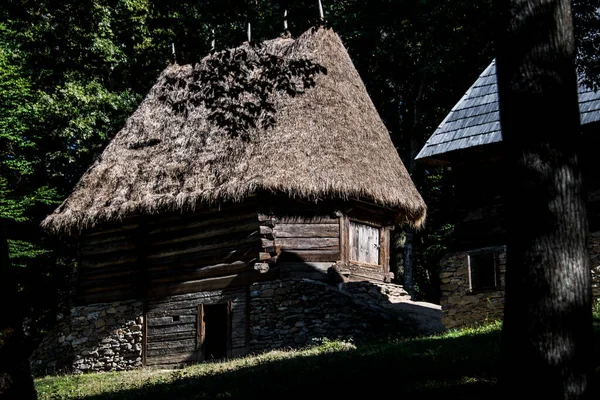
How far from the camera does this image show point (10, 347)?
6.98 metres

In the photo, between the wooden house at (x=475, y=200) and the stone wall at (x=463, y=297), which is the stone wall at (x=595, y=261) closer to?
the wooden house at (x=475, y=200)

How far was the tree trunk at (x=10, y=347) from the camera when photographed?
22.4 ft

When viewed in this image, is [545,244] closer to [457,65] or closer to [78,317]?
[78,317]

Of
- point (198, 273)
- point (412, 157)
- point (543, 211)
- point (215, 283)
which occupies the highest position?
point (412, 157)

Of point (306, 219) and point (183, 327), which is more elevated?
point (306, 219)

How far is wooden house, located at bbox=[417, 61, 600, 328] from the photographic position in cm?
1502

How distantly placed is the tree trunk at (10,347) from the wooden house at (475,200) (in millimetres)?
10106

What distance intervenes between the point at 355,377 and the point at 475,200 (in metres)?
7.49

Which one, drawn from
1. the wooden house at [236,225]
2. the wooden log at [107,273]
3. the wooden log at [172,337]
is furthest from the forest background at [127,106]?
the wooden log at [172,337]

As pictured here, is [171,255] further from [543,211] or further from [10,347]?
[543,211]

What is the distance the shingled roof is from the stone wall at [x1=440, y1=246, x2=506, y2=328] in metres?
2.19

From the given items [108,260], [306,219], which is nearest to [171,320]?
[108,260]

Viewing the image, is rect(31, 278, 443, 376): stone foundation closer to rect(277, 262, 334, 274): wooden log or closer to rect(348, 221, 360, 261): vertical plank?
rect(277, 262, 334, 274): wooden log

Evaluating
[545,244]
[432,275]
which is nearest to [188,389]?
[545,244]
